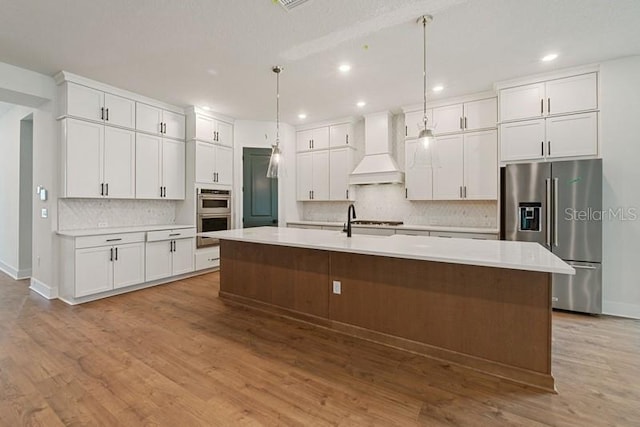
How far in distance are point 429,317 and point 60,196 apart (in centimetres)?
468

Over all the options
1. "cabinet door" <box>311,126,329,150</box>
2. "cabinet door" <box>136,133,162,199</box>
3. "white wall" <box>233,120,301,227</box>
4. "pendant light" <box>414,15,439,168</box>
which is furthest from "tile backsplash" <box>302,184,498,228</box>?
"cabinet door" <box>136,133,162,199</box>

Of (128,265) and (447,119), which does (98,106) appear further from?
(447,119)

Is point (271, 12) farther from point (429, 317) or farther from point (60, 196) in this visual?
point (60, 196)

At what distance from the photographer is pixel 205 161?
5.38m

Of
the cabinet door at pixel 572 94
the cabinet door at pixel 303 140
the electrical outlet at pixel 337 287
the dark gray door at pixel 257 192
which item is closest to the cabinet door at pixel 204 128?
the dark gray door at pixel 257 192

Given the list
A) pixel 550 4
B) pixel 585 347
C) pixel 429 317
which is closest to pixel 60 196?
pixel 429 317

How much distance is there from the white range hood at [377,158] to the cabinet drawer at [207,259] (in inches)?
112

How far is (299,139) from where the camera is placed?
6363 mm

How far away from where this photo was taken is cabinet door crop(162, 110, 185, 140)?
5.06 m

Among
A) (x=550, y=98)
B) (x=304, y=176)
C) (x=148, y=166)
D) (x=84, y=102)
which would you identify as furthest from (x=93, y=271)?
(x=550, y=98)

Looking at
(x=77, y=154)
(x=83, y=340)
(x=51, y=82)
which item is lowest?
(x=83, y=340)

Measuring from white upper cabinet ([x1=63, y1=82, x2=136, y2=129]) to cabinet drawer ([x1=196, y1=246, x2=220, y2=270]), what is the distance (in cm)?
231

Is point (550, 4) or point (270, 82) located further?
point (270, 82)

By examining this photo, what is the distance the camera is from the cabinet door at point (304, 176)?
20.3 ft
